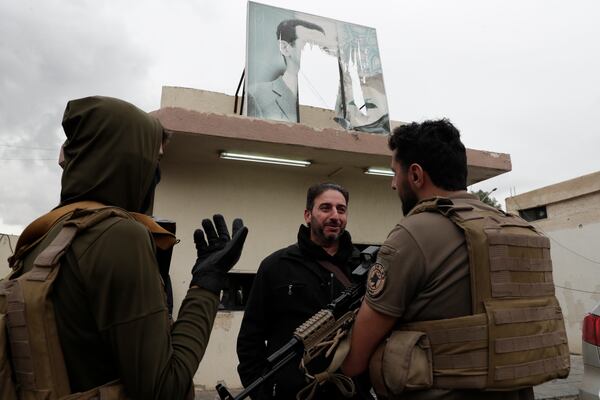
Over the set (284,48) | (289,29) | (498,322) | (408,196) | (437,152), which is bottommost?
(498,322)

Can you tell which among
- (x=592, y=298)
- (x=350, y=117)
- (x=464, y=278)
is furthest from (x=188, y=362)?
(x=592, y=298)

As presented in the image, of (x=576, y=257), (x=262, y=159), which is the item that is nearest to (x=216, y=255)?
(x=262, y=159)

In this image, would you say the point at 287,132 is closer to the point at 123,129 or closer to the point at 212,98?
the point at 212,98

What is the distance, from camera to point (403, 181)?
158 centimetres

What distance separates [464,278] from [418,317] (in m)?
0.20

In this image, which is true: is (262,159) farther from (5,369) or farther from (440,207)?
(5,369)

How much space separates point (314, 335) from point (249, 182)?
4.32 m

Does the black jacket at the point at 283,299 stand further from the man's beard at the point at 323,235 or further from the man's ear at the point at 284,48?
the man's ear at the point at 284,48

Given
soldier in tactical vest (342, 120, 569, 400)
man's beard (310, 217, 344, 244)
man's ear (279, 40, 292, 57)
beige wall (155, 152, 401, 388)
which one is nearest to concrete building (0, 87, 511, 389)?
beige wall (155, 152, 401, 388)

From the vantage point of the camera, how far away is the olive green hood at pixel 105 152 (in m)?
1.09

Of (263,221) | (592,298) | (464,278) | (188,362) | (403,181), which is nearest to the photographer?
(188,362)

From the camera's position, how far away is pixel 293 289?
2.19 m

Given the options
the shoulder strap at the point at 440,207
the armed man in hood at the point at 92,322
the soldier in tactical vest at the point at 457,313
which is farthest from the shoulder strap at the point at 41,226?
the shoulder strap at the point at 440,207

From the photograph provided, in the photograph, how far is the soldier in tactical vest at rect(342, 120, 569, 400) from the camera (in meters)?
1.25
